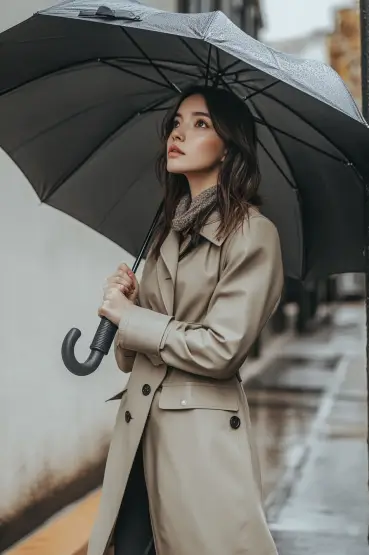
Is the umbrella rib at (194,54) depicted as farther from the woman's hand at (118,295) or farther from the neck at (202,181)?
the woman's hand at (118,295)

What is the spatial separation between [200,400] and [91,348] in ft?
1.19

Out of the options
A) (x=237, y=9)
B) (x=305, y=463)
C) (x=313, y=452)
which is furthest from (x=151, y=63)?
(x=237, y=9)

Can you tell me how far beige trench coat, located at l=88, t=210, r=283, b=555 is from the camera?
2.80m

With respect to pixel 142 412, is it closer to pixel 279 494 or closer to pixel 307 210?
pixel 307 210

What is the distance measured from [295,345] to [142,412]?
51.7 feet

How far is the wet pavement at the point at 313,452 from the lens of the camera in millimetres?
5508

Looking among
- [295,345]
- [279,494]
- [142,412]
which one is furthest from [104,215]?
[295,345]

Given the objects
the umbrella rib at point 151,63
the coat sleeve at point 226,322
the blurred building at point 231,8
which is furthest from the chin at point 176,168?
the blurred building at point 231,8

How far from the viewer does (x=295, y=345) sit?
18484 mm

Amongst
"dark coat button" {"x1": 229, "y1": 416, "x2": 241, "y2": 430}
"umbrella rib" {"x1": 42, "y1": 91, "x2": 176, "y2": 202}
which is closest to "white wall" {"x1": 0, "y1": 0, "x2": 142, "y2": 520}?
"umbrella rib" {"x1": 42, "y1": 91, "x2": 176, "y2": 202}

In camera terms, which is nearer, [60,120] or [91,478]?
[60,120]

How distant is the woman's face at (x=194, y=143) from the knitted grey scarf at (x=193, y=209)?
8 cm

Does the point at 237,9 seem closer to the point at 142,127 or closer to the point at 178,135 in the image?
the point at 142,127

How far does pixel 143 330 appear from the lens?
2.82 metres
